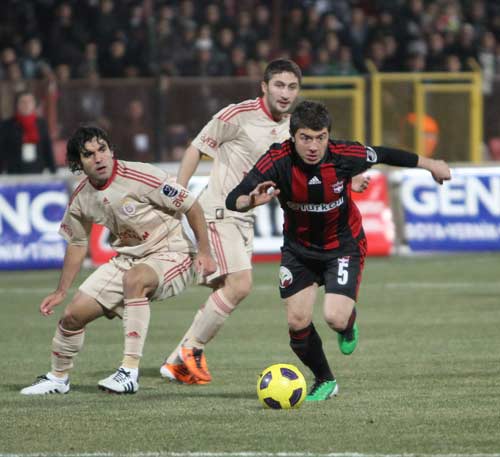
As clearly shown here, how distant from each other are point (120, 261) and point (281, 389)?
5.26 ft

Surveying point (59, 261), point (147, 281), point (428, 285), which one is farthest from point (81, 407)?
point (59, 261)

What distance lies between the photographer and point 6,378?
9266 mm

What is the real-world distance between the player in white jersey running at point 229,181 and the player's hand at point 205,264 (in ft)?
2.67

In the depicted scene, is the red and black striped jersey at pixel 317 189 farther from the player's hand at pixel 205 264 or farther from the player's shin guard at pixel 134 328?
the player's shin guard at pixel 134 328

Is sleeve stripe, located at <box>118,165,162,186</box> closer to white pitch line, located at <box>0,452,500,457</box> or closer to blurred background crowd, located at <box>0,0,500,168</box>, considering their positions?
white pitch line, located at <box>0,452,500,457</box>

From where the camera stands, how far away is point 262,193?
24.7 ft

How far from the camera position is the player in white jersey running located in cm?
912

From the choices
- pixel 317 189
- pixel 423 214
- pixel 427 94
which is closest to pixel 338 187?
pixel 317 189

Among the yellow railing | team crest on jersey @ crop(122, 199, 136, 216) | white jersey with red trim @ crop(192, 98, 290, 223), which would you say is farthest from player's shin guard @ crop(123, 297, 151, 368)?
the yellow railing

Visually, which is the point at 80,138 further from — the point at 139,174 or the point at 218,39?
the point at 218,39

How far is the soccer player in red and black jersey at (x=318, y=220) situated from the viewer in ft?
25.8

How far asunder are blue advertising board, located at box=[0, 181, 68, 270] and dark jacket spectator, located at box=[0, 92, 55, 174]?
1120mm

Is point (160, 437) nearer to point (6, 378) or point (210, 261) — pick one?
point (210, 261)

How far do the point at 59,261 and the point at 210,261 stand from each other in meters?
8.26
